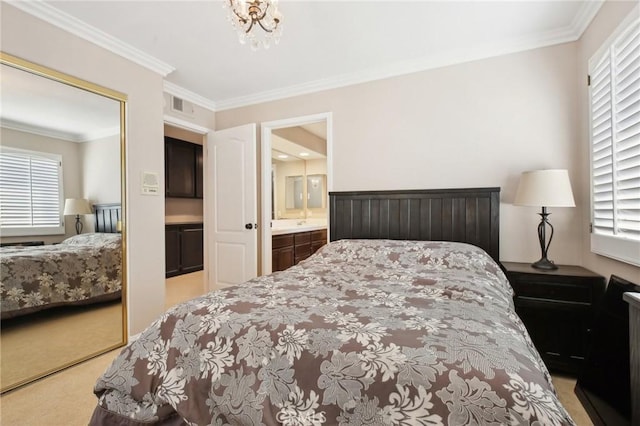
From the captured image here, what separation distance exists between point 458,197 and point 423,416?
2.21m

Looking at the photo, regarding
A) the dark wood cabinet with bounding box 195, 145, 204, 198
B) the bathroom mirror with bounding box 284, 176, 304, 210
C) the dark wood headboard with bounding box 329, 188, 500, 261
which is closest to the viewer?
the dark wood headboard with bounding box 329, 188, 500, 261

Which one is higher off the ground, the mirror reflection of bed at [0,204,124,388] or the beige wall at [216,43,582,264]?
the beige wall at [216,43,582,264]

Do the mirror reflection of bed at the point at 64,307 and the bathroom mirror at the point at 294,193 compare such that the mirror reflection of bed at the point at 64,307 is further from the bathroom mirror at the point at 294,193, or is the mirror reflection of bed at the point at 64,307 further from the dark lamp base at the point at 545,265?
the bathroom mirror at the point at 294,193

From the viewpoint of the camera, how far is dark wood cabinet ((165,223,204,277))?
16.6 ft

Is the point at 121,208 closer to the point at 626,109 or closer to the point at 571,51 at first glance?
the point at 626,109

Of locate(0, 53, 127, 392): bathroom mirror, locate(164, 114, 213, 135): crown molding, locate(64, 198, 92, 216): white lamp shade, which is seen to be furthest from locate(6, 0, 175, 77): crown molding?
locate(64, 198, 92, 216): white lamp shade

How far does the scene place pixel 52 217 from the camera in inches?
88.1

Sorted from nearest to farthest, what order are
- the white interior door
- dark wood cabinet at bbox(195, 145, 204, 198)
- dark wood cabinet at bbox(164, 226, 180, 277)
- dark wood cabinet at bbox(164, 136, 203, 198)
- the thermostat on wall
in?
the thermostat on wall → the white interior door → dark wood cabinet at bbox(164, 226, 180, 277) → dark wood cabinet at bbox(164, 136, 203, 198) → dark wood cabinet at bbox(195, 145, 204, 198)

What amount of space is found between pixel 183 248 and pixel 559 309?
511cm

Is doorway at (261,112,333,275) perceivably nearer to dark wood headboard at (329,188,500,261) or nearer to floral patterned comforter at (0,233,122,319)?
dark wood headboard at (329,188,500,261)

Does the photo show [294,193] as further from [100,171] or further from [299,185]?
[100,171]

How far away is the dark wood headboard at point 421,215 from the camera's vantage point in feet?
8.43

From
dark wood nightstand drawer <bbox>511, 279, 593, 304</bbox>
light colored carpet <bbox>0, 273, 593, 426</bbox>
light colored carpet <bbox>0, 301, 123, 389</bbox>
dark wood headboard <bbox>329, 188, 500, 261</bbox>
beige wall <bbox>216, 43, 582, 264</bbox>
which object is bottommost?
light colored carpet <bbox>0, 273, 593, 426</bbox>

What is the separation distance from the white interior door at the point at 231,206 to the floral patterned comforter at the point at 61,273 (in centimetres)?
122
